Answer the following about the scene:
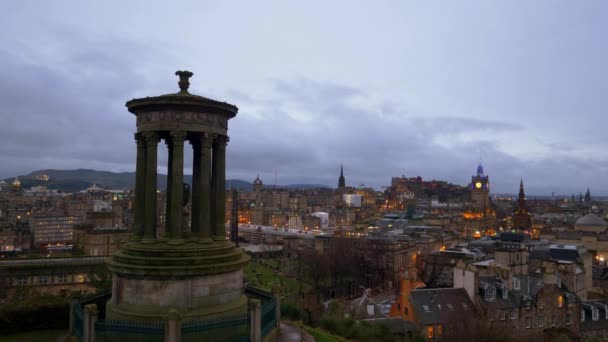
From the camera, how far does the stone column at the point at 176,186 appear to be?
15.1 m

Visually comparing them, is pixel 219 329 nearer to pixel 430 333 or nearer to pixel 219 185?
pixel 219 185

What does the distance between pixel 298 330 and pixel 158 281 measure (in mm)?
5378

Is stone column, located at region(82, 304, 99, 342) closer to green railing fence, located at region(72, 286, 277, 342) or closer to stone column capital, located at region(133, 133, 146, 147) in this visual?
green railing fence, located at region(72, 286, 277, 342)

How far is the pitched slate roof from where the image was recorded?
32500 millimetres

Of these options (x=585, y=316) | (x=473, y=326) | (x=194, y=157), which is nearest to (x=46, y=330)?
(x=194, y=157)

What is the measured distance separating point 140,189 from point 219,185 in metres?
2.53

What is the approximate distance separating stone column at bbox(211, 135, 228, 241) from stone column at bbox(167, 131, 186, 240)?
141 cm

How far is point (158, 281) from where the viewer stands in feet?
47.0

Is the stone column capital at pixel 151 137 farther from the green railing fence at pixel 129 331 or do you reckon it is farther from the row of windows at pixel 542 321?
the row of windows at pixel 542 321

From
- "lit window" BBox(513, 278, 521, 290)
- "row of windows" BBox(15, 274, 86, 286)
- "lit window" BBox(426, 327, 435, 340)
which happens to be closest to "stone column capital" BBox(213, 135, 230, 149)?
"lit window" BBox(426, 327, 435, 340)

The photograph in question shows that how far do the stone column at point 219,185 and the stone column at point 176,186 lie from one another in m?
1.41

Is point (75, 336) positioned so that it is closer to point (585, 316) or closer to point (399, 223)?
point (585, 316)

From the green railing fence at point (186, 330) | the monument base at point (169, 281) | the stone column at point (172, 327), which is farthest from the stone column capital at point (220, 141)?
the stone column at point (172, 327)

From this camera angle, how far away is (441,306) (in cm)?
3362
